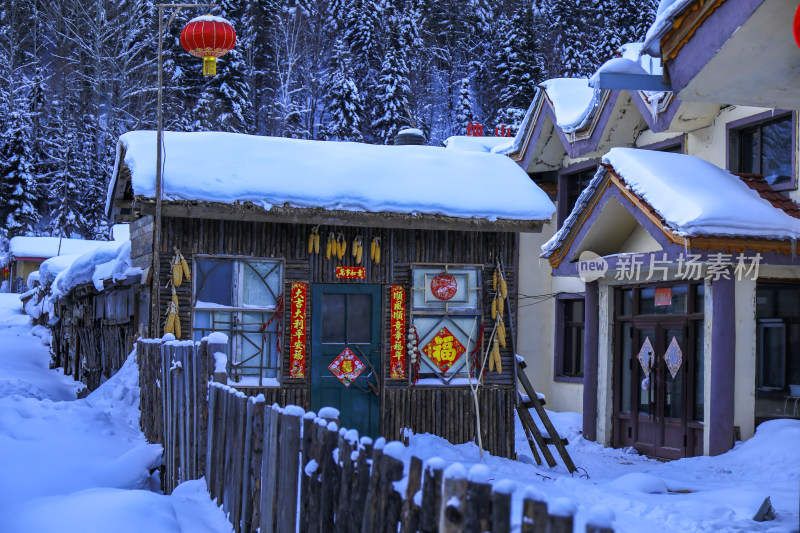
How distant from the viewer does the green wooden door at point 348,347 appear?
11.8 m

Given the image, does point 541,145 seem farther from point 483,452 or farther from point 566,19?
point 566,19

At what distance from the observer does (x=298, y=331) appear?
11.7m

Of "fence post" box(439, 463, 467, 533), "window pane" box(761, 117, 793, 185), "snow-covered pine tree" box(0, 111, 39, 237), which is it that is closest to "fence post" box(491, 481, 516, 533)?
"fence post" box(439, 463, 467, 533)

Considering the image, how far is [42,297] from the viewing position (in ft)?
95.5

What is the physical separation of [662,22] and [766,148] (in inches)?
384

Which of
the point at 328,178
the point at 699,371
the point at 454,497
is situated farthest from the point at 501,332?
the point at 454,497

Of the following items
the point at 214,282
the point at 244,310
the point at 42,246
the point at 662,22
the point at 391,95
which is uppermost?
the point at 391,95

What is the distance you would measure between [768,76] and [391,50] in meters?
40.3

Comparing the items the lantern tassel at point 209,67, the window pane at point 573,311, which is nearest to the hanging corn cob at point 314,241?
A: the lantern tassel at point 209,67

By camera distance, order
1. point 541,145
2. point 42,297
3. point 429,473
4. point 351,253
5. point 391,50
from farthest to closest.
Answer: point 391,50, point 42,297, point 541,145, point 351,253, point 429,473

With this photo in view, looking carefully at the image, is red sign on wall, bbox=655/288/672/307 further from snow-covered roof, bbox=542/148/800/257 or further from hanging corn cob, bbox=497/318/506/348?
hanging corn cob, bbox=497/318/506/348

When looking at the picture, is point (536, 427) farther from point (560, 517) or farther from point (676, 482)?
point (560, 517)

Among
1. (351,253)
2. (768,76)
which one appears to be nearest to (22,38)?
(351,253)

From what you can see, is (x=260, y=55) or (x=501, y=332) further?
(x=260, y=55)
